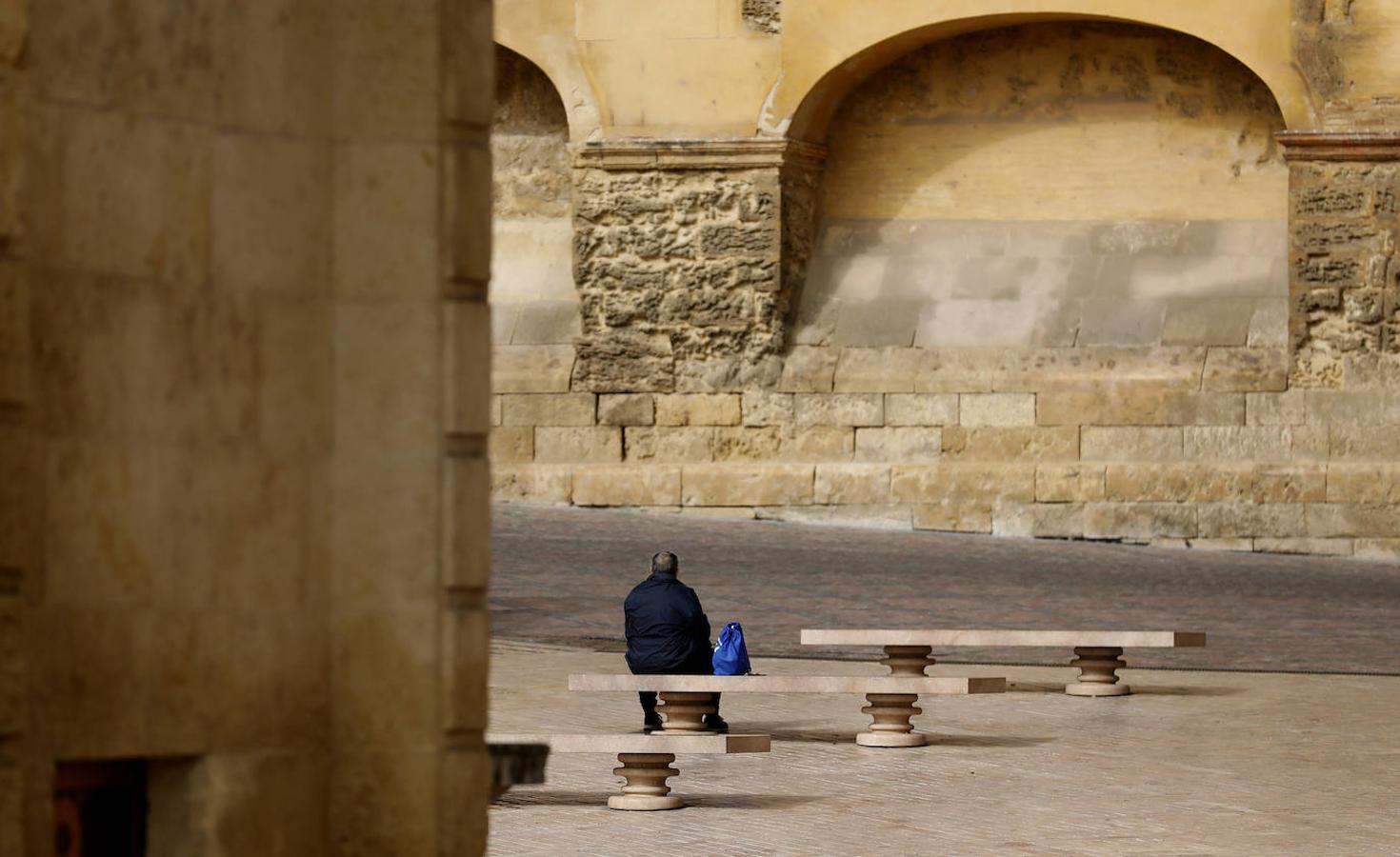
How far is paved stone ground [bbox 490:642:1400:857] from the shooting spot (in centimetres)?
754

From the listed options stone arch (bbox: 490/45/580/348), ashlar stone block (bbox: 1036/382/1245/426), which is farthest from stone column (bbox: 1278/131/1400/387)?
stone arch (bbox: 490/45/580/348)

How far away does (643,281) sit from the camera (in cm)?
1944

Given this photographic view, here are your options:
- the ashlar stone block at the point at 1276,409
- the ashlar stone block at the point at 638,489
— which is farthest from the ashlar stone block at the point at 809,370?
the ashlar stone block at the point at 1276,409

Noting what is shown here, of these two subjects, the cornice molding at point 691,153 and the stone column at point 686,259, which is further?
the stone column at point 686,259

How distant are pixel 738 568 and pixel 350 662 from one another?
1136cm

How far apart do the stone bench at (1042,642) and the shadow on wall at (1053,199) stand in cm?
744

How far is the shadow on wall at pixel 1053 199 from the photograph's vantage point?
18875mm

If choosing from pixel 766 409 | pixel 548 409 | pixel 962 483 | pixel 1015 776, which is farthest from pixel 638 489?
pixel 1015 776

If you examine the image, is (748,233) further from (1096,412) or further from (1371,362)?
(1371,362)

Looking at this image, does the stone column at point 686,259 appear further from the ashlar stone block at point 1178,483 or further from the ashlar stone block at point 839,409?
the ashlar stone block at point 1178,483

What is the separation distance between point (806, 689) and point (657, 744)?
1551 mm

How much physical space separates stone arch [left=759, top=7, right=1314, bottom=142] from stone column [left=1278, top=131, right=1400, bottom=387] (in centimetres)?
36

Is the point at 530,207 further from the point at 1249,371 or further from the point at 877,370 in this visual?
the point at 1249,371

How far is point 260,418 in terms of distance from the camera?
173 inches
